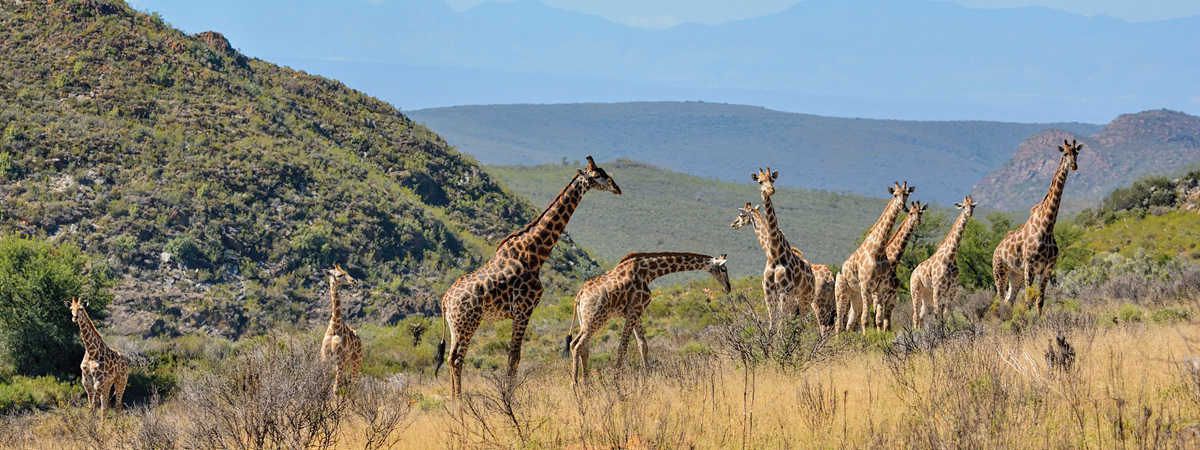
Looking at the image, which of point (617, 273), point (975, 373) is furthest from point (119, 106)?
point (975, 373)

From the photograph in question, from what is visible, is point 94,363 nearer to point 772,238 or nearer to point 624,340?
point 624,340

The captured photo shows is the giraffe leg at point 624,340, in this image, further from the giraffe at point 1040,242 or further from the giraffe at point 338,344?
the giraffe at point 1040,242

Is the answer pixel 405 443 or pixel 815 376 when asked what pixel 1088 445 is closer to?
pixel 815 376

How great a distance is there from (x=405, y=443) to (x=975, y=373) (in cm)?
568

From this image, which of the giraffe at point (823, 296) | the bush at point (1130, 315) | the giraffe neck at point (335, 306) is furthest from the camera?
the giraffe at point (823, 296)

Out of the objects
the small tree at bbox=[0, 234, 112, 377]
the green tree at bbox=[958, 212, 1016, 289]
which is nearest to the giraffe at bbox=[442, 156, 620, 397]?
the green tree at bbox=[958, 212, 1016, 289]

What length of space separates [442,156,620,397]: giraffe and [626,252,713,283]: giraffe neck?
1.55m

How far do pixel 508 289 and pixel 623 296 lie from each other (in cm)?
192

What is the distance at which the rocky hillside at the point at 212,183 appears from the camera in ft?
120

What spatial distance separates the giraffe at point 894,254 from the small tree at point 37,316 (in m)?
20.4

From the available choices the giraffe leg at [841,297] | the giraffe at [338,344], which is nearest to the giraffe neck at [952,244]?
the giraffe leg at [841,297]

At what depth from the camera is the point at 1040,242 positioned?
1389cm

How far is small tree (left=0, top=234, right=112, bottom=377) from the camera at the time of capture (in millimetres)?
24172

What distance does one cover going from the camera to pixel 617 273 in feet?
44.2
